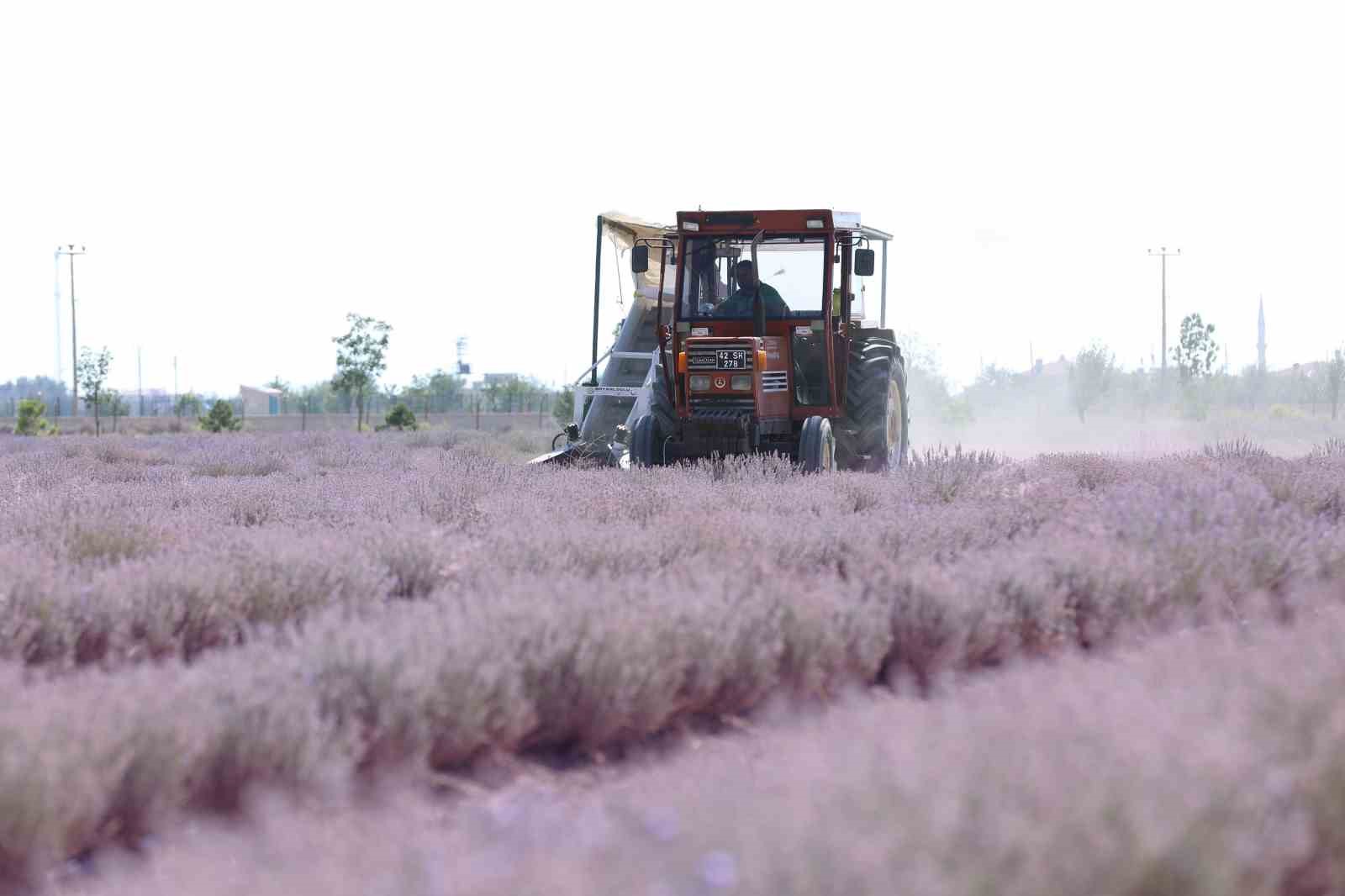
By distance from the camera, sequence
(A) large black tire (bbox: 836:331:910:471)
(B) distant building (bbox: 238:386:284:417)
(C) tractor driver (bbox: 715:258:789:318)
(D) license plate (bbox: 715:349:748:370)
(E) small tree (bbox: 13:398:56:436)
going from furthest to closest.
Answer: (B) distant building (bbox: 238:386:284:417) → (E) small tree (bbox: 13:398:56:436) → (A) large black tire (bbox: 836:331:910:471) → (C) tractor driver (bbox: 715:258:789:318) → (D) license plate (bbox: 715:349:748:370)

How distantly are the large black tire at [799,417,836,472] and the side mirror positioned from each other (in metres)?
1.56

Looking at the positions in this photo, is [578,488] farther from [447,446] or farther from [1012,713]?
[447,446]

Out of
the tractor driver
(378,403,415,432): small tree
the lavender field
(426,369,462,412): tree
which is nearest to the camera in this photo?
the lavender field

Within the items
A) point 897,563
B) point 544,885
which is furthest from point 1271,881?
point 897,563

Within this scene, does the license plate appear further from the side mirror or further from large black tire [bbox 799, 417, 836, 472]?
the side mirror

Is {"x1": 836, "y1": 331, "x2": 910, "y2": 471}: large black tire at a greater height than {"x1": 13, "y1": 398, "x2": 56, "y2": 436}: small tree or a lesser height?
greater

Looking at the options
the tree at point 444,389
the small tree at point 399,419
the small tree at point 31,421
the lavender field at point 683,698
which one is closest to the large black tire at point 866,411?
the lavender field at point 683,698

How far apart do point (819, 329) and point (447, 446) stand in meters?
14.4

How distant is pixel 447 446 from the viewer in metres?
26.5

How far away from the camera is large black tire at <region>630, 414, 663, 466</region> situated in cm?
1339

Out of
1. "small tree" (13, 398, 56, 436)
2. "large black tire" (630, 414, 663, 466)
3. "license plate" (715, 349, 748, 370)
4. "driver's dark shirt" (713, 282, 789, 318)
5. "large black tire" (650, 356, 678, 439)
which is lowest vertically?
"small tree" (13, 398, 56, 436)

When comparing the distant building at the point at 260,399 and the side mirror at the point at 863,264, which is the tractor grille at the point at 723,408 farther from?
the distant building at the point at 260,399

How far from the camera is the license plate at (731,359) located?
12.9m

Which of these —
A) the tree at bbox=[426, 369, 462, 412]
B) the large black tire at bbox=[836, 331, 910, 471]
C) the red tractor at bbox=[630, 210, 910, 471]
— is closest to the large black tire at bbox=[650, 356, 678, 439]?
the red tractor at bbox=[630, 210, 910, 471]
